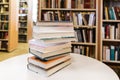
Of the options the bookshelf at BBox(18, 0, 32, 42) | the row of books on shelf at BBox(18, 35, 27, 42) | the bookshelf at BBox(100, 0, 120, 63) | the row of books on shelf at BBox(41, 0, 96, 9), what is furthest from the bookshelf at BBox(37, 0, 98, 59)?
the row of books on shelf at BBox(18, 35, 27, 42)

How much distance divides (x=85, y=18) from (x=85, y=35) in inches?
10.6

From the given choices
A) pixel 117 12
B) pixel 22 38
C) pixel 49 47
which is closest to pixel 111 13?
pixel 117 12

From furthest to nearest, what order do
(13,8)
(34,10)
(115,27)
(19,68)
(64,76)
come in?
(34,10), (13,8), (115,27), (19,68), (64,76)

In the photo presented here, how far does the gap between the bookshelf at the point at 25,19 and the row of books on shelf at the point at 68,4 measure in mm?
3976

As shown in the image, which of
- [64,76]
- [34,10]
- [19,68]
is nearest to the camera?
[64,76]

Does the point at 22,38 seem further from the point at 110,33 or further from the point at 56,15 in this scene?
the point at 110,33

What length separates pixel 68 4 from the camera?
3045 mm

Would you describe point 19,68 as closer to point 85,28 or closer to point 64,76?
point 64,76

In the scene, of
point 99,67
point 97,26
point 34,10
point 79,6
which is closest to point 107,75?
point 99,67

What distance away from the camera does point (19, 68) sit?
1.13 m

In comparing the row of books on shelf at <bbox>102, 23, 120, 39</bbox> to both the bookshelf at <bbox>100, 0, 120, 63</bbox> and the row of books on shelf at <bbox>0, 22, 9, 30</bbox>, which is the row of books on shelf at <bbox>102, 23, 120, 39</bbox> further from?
the row of books on shelf at <bbox>0, 22, 9, 30</bbox>

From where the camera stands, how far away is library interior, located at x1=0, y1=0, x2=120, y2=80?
3.35ft

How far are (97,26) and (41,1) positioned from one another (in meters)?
0.98

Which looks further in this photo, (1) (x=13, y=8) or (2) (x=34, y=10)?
(2) (x=34, y=10)
